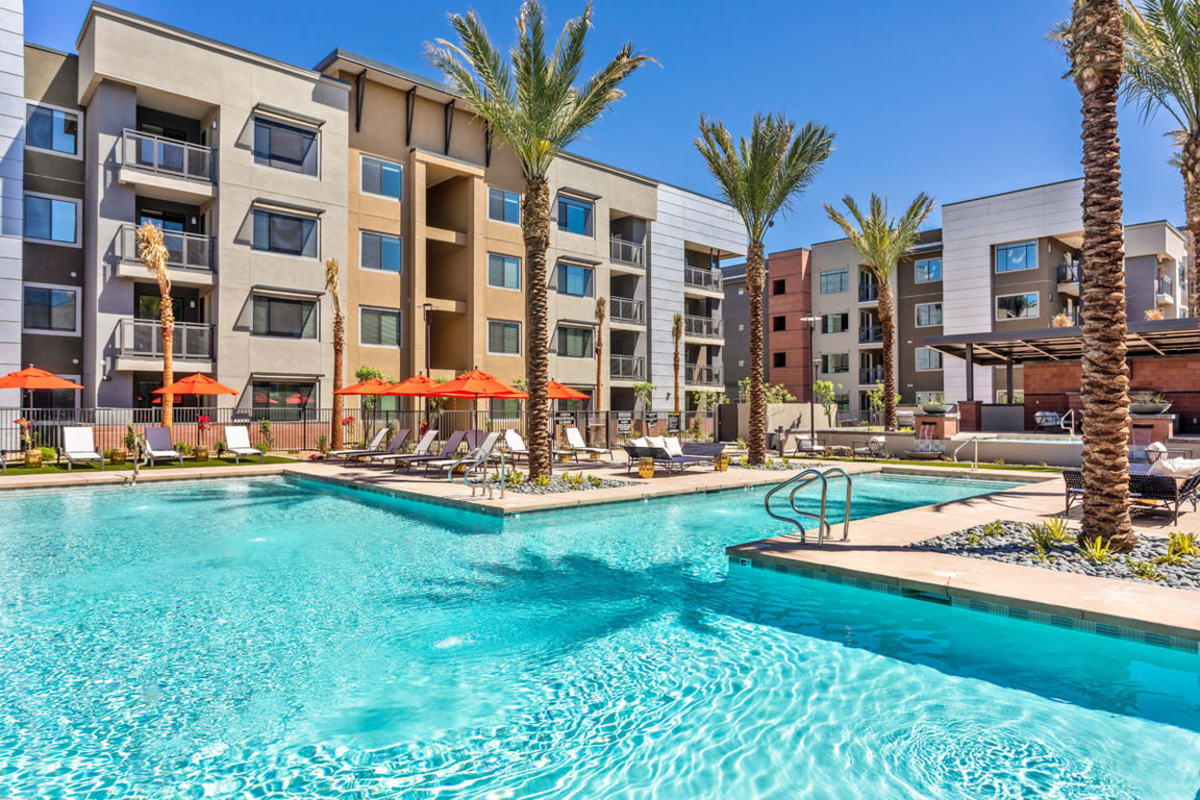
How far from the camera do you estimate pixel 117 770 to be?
4293 mm

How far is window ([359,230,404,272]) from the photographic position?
28.9 m

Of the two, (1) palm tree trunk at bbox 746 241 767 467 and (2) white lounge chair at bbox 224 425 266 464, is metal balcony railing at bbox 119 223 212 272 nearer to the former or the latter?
(2) white lounge chair at bbox 224 425 266 464

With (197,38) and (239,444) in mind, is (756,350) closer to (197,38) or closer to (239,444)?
(239,444)

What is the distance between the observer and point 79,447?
64.0 feet

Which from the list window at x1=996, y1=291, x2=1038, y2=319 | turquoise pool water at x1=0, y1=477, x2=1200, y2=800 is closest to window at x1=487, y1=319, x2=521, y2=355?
turquoise pool water at x1=0, y1=477, x2=1200, y2=800

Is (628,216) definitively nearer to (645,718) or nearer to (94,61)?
(94,61)

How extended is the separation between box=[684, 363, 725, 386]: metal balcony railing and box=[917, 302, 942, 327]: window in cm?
1395

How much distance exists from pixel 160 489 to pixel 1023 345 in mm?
27779

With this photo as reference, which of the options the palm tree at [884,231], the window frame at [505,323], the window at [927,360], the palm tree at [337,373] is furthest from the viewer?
the window at [927,360]

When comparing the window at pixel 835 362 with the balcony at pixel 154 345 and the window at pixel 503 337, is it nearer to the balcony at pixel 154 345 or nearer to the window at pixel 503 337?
the window at pixel 503 337

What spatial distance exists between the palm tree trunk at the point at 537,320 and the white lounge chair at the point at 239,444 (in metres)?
11.0

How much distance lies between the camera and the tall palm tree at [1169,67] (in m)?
16.5

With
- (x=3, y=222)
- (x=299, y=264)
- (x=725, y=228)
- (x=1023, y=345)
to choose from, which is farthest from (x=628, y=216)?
(x=3, y=222)

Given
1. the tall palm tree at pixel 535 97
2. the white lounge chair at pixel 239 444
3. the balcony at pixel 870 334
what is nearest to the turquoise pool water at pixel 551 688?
the tall palm tree at pixel 535 97
